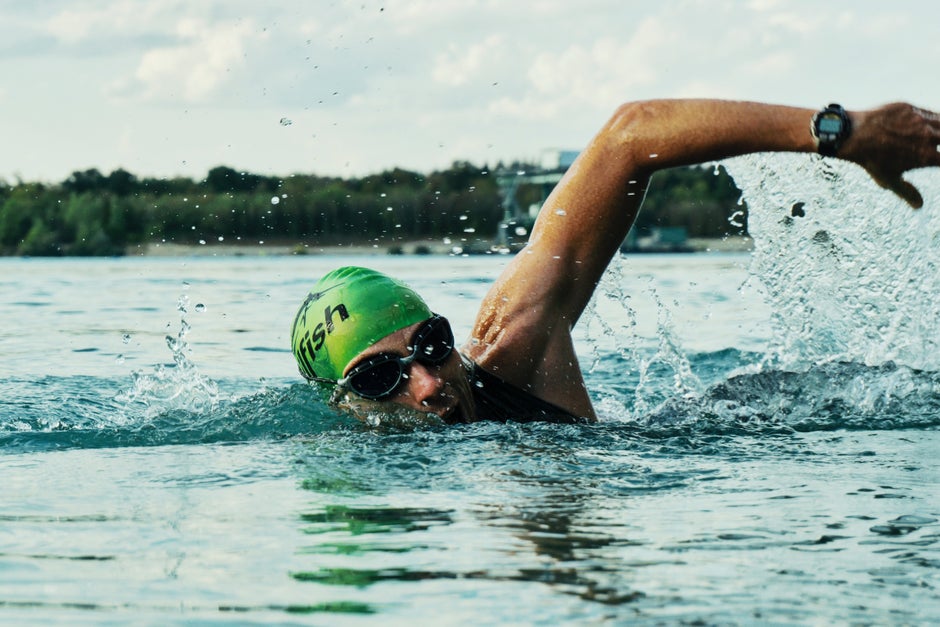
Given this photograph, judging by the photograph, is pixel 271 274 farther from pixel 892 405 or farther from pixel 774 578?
pixel 774 578

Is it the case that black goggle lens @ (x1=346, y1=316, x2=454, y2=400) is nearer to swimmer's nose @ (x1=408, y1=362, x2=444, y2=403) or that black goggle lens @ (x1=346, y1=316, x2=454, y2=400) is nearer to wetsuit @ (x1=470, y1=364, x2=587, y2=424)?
swimmer's nose @ (x1=408, y1=362, x2=444, y2=403)

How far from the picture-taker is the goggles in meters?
4.18

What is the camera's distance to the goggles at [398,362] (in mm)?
4176

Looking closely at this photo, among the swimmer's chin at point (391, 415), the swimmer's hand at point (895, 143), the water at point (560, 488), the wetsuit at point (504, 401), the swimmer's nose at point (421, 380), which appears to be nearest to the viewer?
the water at point (560, 488)

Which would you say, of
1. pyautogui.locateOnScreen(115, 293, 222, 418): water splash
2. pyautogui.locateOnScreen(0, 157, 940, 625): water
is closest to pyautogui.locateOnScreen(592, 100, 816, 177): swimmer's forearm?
pyautogui.locateOnScreen(0, 157, 940, 625): water

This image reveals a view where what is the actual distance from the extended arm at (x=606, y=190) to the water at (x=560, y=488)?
326 mm

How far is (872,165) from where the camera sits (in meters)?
3.55

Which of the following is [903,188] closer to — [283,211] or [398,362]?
[398,362]

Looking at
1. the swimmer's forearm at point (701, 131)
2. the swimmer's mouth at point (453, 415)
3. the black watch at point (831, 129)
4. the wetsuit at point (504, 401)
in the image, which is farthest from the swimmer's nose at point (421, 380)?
the black watch at point (831, 129)

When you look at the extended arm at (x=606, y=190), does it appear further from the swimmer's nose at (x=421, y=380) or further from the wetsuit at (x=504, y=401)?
the swimmer's nose at (x=421, y=380)

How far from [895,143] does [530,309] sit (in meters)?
1.49

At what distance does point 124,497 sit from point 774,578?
1.97 m

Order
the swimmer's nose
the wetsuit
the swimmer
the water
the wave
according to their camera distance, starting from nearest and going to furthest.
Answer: the water < the swimmer < the swimmer's nose < the wetsuit < the wave

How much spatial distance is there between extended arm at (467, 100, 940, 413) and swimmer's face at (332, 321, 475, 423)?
0.26 meters
